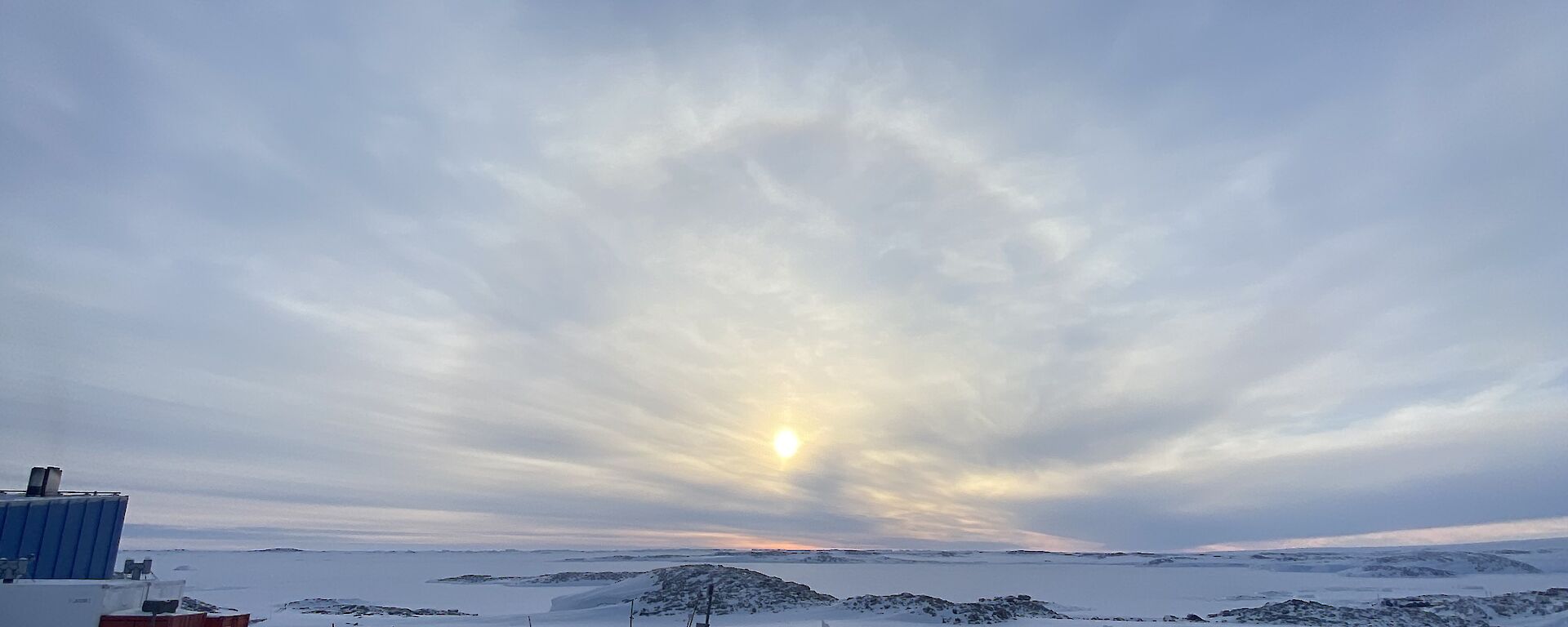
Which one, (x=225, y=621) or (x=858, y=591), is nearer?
(x=225, y=621)

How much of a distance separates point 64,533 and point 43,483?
2.16m

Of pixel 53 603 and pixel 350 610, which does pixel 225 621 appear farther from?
pixel 350 610

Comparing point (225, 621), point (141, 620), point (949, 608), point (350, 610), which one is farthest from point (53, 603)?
point (949, 608)

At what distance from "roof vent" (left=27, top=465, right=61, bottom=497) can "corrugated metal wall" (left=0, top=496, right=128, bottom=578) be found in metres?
0.69

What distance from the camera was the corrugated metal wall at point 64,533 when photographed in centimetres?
2920

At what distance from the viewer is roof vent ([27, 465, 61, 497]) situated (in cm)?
3047

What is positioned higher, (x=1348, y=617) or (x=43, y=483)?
(x=43, y=483)

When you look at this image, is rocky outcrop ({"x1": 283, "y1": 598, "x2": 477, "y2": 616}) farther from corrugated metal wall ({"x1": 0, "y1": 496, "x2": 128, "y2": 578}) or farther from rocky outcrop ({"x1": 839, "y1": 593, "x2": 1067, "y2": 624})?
rocky outcrop ({"x1": 839, "y1": 593, "x2": 1067, "y2": 624})

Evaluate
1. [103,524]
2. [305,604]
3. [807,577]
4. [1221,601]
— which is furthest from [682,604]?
[807,577]

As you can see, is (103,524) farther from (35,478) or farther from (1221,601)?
(1221,601)

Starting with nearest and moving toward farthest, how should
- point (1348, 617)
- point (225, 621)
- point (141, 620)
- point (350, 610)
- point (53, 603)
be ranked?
point (141, 620) → point (53, 603) → point (225, 621) → point (1348, 617) → point (350, 610)

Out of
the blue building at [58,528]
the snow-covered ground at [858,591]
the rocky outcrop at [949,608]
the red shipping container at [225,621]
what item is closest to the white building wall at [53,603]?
the red shipping container at [225,621]

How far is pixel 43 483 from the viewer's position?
30906 mm

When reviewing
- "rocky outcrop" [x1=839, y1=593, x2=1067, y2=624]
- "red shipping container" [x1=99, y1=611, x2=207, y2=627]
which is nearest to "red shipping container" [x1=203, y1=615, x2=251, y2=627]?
"red shipping container" [x1=99, y1=611, x2=207, y2=627]
